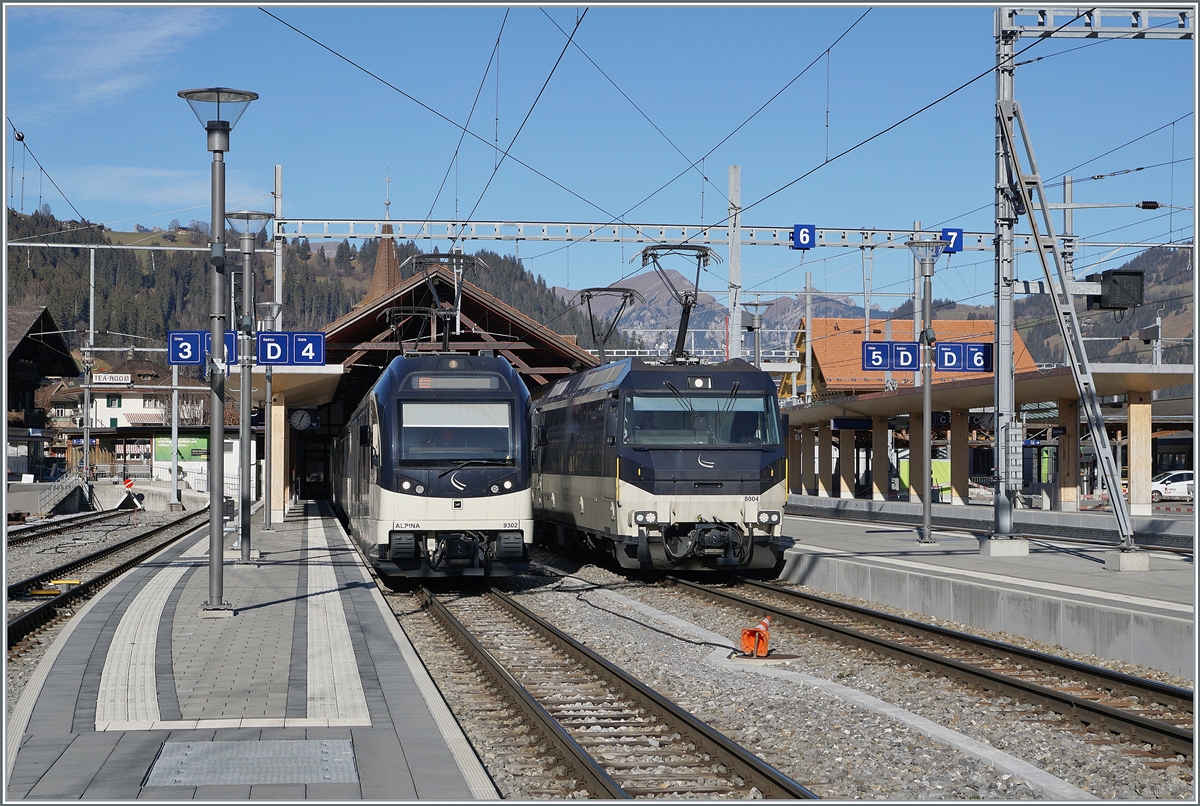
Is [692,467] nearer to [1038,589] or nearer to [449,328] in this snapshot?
[1038,589]

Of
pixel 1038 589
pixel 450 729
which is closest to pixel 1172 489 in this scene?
pixel 1038 589

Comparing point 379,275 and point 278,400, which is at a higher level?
point 379,275

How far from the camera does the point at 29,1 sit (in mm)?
11055

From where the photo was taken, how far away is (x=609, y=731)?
8859 millimetres

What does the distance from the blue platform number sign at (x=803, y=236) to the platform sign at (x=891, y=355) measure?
2.97m

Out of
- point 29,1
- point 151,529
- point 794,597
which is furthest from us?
point 151,529

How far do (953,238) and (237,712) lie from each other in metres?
27.7

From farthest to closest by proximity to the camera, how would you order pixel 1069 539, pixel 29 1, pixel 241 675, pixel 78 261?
pixel 78 261, pixel 1069 539, pixel 29 1, pixel 241 675

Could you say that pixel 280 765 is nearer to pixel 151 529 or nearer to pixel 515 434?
pixel 515 434

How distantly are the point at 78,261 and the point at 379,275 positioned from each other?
12811 cm

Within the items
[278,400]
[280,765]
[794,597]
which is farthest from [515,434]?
[278,400]

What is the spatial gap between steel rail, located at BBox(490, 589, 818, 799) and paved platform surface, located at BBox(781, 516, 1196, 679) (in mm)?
4712

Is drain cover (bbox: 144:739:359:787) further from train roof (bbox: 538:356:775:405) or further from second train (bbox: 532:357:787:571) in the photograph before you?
train roof (bbox: 538:356:775:405)

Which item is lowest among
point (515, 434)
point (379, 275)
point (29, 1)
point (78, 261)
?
point (515, 434)
